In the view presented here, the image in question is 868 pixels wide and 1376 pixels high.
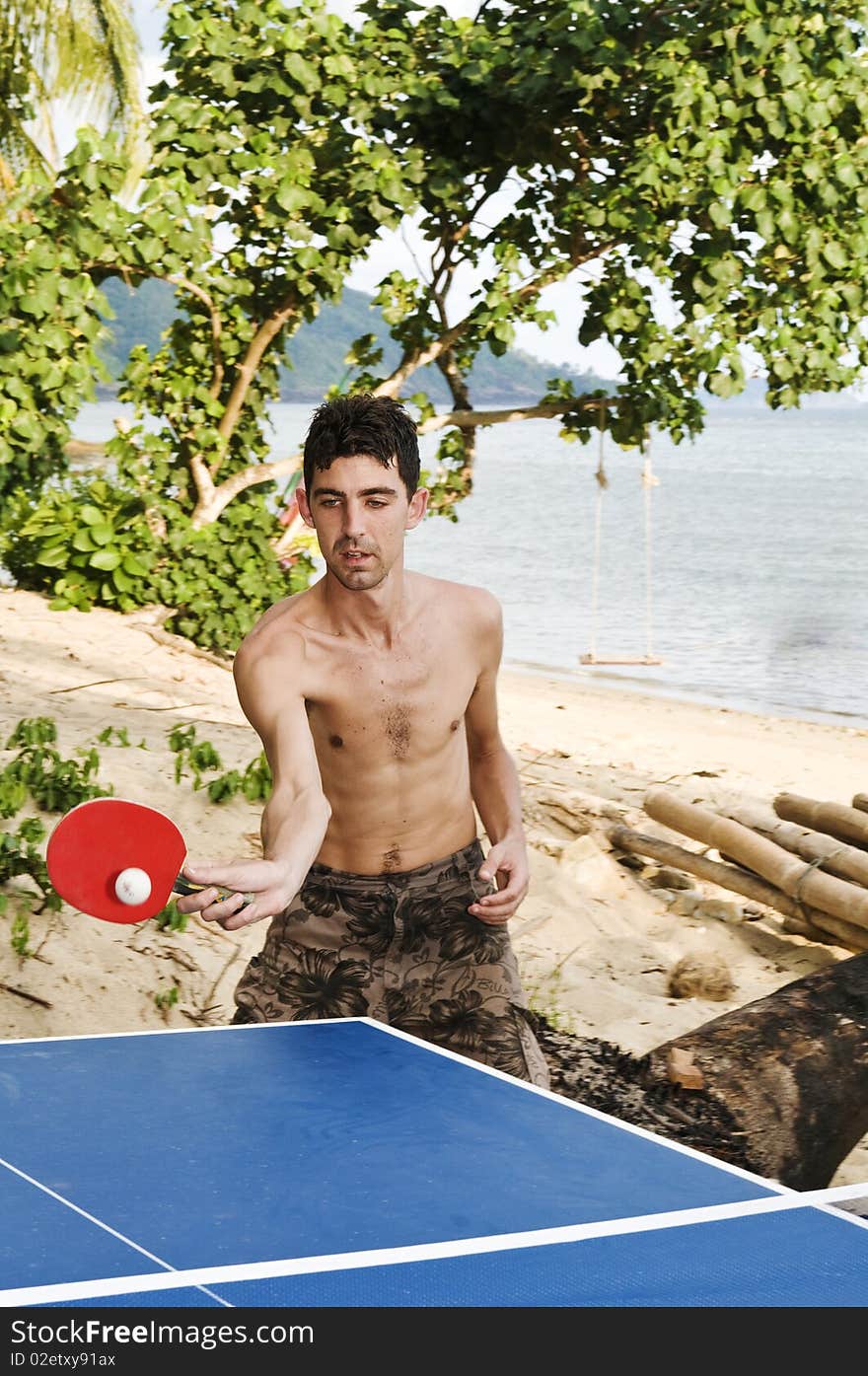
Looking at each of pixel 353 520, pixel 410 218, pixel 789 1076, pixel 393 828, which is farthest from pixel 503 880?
pixel 410 218

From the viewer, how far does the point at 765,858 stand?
6551 mm

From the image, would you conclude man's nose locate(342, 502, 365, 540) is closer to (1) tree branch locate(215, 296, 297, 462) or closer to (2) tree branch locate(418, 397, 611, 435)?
(1) tree branch locate(215, 296, 297, 462)

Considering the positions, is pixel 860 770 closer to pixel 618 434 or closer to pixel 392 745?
pixel 618 434

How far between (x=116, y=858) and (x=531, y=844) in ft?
14.4

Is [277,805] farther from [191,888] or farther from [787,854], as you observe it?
[787,854]

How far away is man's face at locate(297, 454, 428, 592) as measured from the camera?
3.37 meters

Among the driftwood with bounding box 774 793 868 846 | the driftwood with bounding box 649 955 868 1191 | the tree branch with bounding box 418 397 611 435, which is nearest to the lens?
the driftwood with bounding box 649 955 868 1191

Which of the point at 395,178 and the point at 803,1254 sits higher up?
the point at 395,178

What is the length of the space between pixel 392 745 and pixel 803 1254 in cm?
187

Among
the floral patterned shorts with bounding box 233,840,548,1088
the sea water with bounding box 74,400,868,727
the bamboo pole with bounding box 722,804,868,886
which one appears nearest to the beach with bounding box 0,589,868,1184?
the bamboo pole with bounding box 722,804,868,886

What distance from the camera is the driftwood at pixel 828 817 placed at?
664cm

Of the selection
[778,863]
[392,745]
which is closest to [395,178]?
[778,863]

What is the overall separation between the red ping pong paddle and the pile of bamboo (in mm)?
3797

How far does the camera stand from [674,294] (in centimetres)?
1060
